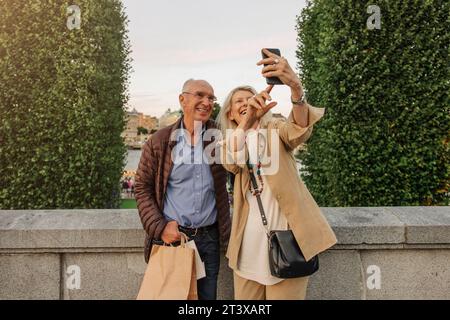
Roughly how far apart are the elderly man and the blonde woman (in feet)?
0.55

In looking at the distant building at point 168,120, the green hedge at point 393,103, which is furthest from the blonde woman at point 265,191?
the green hedge at point 393,103

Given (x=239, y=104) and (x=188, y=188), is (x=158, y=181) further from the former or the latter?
(x=239, y=104)

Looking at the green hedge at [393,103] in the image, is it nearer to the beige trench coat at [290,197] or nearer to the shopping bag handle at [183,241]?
the beige trench coat at [290,197]

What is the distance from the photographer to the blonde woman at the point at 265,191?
241 cm

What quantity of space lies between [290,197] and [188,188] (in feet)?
2.37

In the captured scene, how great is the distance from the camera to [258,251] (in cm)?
252

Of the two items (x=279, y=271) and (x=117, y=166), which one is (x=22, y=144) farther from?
(x=279, y=271)

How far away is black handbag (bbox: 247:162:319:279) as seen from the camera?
7.69 feet

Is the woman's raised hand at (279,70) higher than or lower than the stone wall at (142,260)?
higher

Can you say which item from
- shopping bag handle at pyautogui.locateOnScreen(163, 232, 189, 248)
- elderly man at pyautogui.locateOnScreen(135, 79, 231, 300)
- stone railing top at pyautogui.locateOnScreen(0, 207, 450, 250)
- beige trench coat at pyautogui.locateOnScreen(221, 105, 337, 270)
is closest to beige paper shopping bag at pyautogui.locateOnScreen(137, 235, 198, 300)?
shopping bag handle at pyautogui.locateOnScreen(163, 232, 189, 248)

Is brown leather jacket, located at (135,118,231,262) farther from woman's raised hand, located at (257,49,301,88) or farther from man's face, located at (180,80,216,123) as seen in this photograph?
woman's raised hand, located at (257,49,301,88)

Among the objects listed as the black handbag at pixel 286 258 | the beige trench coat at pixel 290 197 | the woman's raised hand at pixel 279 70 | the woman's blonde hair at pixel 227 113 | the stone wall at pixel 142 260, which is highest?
the woman's raised hand at pixel 279 70

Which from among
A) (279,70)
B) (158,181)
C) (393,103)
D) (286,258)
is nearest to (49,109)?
(158,181)

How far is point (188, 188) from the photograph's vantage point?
2.71 m
